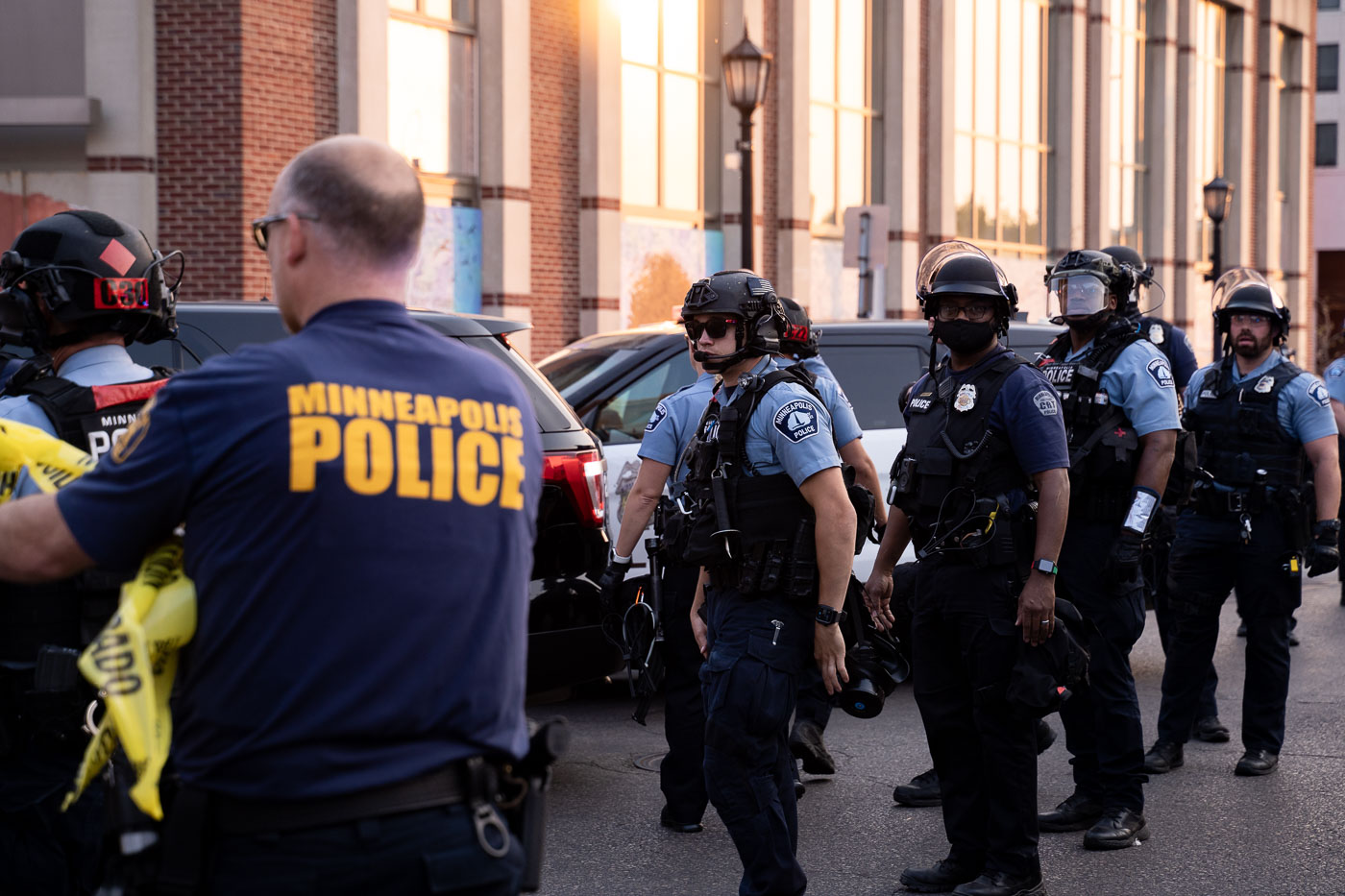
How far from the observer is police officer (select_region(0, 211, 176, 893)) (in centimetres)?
296

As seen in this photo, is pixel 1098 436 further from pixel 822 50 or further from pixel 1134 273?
pixel 822 50

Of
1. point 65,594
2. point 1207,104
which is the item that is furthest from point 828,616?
point 1207,104

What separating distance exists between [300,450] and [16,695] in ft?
4.00

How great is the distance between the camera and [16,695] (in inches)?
117

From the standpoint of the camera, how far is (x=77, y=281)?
311 centimetres

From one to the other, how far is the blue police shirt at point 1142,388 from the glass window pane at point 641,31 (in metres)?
13.7

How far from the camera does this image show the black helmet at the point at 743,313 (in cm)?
484

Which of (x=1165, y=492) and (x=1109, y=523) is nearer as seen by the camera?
(x=1109, y=523)

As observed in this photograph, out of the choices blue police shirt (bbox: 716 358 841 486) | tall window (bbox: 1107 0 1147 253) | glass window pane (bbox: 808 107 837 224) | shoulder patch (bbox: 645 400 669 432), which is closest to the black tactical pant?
blue police shirt (bbox: 716 358 841 486)

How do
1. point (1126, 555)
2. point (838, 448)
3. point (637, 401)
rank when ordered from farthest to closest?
1. point (637, 401)
2. point (838, 448)
3. point (1126, 555)

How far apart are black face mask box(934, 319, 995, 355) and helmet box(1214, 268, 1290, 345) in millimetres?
2281

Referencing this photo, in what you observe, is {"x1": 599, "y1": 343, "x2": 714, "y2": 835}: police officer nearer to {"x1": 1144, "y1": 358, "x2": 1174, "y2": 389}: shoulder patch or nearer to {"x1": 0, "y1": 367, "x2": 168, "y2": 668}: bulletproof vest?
{"x1": 1144, "y1": 358, "x2": 1174, "y2": 389}: shoulder patch

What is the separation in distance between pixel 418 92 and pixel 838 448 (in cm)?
1133

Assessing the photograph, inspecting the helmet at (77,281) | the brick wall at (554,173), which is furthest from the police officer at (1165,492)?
the brick wall at (554,173)
